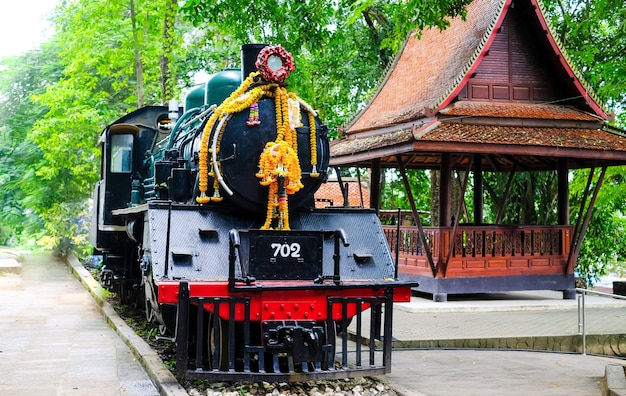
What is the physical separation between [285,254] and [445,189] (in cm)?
720

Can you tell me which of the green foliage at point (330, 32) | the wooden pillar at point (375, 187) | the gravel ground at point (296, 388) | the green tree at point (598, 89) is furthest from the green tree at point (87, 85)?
the gravel ground at point (296, 388)

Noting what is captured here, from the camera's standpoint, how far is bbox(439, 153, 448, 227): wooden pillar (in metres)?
13.3

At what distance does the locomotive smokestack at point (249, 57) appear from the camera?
25.3 feet

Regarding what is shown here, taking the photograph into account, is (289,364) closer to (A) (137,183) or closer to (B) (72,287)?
(A) (137,183)

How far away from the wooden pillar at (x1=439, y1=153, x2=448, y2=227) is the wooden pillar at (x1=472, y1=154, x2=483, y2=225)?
102 inches

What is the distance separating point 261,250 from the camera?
665 centimetres

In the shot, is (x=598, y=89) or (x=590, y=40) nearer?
(x=598, y=89)

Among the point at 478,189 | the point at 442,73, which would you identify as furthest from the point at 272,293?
the point at 478,189

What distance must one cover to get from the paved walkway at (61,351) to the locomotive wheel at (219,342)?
637 millimetres

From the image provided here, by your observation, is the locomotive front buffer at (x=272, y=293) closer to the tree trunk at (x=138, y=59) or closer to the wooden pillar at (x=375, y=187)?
the wooden pillar at (x=375, y=187)

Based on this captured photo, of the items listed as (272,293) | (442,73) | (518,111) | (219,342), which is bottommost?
(219,342)

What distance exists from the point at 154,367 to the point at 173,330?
1.52 feet

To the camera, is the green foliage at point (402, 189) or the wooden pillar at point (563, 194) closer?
the wooden pillar at point (563, 194)

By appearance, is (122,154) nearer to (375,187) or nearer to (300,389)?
(375,187)
